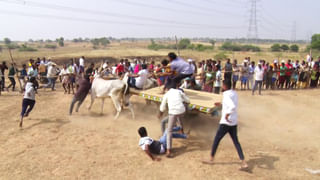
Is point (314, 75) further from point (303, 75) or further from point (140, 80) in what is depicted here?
point (140, 80)

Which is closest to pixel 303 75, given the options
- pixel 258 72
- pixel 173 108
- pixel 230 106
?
pixel 258 72

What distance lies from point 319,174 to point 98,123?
6253 mm

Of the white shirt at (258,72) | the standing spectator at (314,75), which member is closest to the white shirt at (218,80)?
the white shirt at (258,72)

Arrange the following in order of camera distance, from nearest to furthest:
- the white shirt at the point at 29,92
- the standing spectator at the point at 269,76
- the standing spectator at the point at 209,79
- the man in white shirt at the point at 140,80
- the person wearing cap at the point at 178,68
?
the person wearing cap at the point at 178,68
the white shirt at the point at 29,92
the man in white shirt at the point at 140,80
the standing spectator at the point at 209,79
the standing spectator at the point at 269,76

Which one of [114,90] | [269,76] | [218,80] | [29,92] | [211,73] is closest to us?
[29,92]

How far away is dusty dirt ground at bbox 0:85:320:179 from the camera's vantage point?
550cm

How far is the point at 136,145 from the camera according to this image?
679 cm

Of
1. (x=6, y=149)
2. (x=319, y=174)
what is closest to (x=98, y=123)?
(x=6, y=149)

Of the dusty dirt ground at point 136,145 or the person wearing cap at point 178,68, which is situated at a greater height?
the person wearing cap at point 178,68

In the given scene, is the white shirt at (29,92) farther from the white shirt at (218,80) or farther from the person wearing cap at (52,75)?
the white shirt at (218,80)

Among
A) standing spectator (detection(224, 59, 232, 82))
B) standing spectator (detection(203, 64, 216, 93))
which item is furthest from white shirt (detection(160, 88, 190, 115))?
standing spectator (detection(224, 59, 232, 82))

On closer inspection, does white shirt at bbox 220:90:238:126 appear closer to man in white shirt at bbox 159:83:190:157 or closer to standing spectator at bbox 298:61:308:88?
man in white shirt at bbox 159:83:190:157

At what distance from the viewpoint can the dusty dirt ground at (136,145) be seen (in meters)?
5.50

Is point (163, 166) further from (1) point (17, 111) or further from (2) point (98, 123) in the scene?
(1) point (17, 111)
